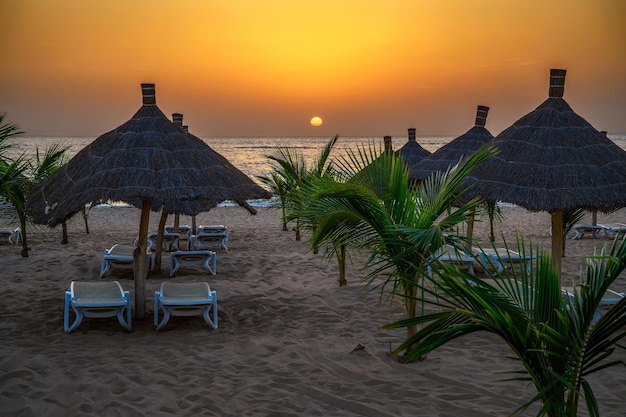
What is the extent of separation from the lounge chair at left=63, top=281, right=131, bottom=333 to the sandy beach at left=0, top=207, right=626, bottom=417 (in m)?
0.16

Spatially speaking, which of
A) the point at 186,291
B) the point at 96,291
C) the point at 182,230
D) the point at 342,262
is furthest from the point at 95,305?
the point at 182,230

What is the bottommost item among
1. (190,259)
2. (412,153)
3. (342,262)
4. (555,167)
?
(190,259)

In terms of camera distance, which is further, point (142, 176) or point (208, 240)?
point (208, 240)

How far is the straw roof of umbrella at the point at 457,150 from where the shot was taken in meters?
11.1

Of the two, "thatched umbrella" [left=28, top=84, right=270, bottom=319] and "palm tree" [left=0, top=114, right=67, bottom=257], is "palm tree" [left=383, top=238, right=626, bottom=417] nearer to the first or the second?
"thatched umbrella" [left=28, top=84, right=270, bottom=319]

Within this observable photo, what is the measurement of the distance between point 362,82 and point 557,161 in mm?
27209

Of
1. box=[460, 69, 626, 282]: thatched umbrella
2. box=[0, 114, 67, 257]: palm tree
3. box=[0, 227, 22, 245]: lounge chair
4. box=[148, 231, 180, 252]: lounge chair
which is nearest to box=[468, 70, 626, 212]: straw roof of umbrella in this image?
box=[460, 69, 626, 282]: thatched umbrella

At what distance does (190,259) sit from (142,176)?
3.23 meters

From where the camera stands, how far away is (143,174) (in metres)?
6.02

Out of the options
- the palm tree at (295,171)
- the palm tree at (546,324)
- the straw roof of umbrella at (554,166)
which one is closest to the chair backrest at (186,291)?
the palm tree at (295,171)

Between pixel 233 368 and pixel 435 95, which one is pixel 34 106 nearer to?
pixel 435 95

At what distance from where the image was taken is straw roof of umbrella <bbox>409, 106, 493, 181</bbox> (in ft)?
36.5

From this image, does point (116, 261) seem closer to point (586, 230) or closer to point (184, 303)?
point (184, 303)

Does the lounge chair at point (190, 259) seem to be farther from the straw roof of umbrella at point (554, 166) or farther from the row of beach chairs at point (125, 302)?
the straw roof of umbrella at point (554, 166)
